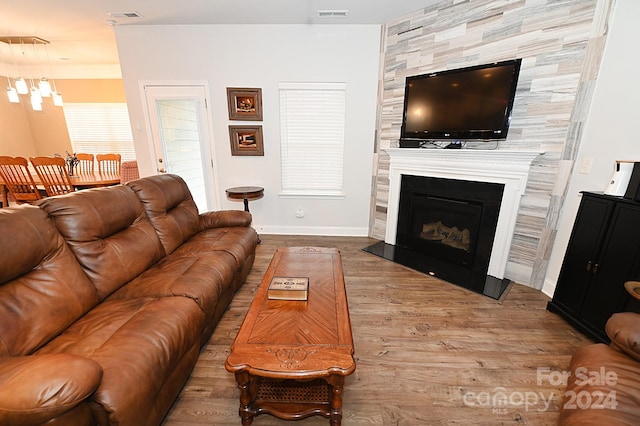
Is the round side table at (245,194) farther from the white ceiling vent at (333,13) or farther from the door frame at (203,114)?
the white ceiling vent at (333,13)

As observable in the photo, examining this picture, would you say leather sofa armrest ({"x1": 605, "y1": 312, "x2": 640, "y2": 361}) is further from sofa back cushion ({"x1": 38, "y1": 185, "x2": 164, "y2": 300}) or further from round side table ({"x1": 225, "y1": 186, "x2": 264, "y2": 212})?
round side table ({"x1": 225, "y1": 186, "x2": 264, "y2": 212})

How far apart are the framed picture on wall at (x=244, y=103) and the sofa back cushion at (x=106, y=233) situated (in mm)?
1989

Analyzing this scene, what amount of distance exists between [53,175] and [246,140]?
256cm

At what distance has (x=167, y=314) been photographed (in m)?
1.36

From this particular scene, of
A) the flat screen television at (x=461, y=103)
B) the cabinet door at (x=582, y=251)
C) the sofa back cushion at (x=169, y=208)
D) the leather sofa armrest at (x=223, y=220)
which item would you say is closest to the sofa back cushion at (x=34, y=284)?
the sofa back cushion at (x=169, y=208)

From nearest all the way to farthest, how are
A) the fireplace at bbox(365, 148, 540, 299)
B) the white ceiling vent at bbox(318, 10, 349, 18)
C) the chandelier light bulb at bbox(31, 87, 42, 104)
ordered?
the fireplace at bbox(365, 148, 540, 299) → the white ceiling vent at bbox(318, 10, 349, 18) → the chandelier light bulb at bbox(31, 87, 42, 104)

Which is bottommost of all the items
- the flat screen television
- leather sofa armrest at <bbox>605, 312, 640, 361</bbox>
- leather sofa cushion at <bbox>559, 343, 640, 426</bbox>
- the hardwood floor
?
the hardwood floor

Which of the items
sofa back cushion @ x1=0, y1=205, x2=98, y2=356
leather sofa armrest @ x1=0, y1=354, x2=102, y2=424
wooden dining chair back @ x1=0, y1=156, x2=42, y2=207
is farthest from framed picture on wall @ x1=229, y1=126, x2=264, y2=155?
leather sofa armrest @ x1=0, y1=354, x2=102, y2=424

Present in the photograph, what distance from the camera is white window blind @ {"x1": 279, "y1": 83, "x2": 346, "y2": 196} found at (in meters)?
3.55

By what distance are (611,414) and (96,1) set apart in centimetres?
491

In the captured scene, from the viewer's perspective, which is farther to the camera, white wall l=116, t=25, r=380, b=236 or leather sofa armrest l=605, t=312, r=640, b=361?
white wall l=116, t=25, r=380, b=236

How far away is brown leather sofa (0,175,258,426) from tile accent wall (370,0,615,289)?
2.83m

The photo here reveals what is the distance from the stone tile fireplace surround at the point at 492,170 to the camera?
2467 millimetres

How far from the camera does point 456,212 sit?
298 cm
